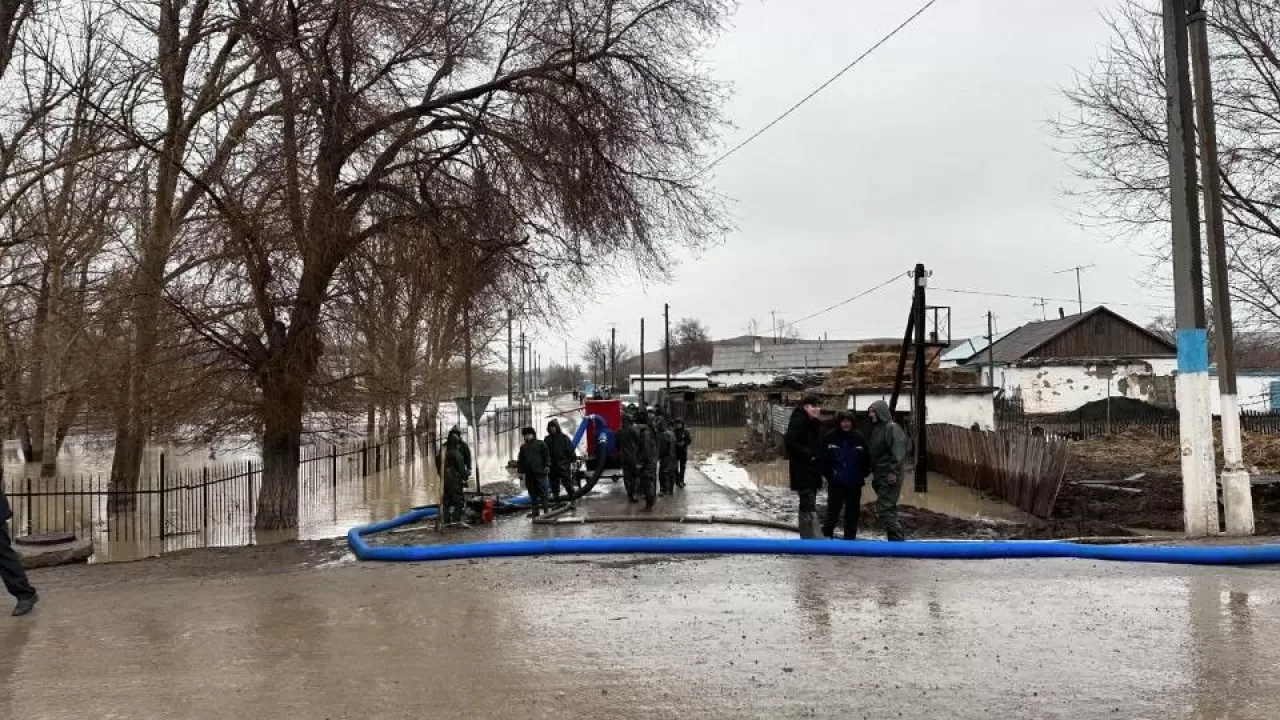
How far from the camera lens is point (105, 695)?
4.88 meters

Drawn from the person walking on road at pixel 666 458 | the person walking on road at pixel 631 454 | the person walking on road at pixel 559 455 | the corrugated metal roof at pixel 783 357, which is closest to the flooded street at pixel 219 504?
the person walking on road at pixel 559 455

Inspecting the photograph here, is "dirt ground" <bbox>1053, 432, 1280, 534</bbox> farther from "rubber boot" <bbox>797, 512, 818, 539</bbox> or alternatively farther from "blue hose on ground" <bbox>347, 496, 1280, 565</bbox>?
"rubber boot" <bbox>797, 512, 818, 539</bbox>

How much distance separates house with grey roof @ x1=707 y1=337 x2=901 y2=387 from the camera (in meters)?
75.2

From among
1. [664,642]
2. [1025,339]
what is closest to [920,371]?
[664,642]

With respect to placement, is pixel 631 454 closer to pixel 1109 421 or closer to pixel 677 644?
pixel 677 644

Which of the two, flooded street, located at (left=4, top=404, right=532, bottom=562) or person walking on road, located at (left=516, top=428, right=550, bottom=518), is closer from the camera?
person walking on road, located at (left=516, top=428, right=550, bottom=518)

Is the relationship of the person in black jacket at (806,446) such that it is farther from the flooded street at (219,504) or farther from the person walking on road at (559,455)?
the person walking on road at (559,455)

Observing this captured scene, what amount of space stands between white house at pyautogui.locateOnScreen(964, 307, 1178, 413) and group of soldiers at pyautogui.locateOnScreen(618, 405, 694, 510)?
31501 mm

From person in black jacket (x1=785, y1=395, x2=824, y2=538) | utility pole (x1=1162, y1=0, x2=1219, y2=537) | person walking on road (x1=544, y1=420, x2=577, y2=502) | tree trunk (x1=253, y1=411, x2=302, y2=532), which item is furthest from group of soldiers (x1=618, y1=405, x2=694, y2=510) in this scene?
utility pole (x1=1162, y1=0, x2=1219, y2=537)

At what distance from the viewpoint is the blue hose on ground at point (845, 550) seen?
7.94 metres

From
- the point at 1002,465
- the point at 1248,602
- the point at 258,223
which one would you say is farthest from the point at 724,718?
the point at 1002,465

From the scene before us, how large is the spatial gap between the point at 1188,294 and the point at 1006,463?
24.3 feet

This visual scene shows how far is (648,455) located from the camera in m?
14.1

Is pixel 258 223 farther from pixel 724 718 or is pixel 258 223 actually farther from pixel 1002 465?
pixel 1002 465
